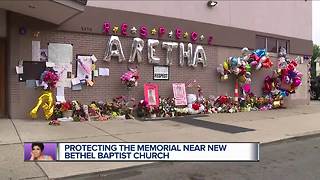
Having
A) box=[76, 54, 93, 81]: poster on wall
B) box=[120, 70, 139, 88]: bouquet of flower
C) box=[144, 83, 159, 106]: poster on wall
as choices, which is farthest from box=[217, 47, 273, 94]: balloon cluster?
box=[76, 54, 93, 81]: poster on wall

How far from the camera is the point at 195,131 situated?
12258 mm

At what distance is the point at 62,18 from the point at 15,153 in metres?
5.58

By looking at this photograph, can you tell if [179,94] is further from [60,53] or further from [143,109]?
[60,53]

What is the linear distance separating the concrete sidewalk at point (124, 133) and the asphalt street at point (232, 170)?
0.27 meters

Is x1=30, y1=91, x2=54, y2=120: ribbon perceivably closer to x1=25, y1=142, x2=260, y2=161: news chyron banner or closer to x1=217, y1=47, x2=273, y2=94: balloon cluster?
x1=217, y1=47, x2=273, y2=94: balloon cluster

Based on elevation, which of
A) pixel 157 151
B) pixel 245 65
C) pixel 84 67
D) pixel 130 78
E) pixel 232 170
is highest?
pixel 245 65

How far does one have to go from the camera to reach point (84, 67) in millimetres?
14758

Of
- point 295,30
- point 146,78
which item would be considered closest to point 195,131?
point 146,78

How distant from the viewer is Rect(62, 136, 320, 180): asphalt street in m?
7.66

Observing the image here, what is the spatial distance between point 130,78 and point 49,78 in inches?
107

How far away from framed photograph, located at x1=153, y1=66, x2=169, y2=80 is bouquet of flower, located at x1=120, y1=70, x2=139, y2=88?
111cm

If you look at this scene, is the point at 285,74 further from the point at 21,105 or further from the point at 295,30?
the point at 21,105

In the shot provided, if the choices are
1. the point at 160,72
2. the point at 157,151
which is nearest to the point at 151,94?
the point at 160,72

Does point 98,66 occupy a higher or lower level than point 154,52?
lower
